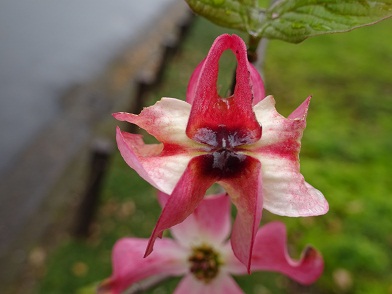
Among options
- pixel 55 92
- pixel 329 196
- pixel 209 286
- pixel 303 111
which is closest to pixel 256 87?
pixel 303 111

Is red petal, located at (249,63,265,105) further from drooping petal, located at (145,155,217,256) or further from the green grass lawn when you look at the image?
the green grass lawn

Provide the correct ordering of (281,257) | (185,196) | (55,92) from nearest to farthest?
(185,196), (281,257), (55,92)

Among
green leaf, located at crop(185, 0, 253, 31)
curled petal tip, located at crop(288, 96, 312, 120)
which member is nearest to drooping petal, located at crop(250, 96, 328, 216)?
curled petal tip, located at crop(288, 96, 312, 120)

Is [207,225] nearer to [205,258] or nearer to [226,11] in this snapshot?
[205,258]

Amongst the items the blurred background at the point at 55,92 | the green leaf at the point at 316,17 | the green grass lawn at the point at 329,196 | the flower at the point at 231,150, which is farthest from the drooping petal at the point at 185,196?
the blurred background at the point at 55,92

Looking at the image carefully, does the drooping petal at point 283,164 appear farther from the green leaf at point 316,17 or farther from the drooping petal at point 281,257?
the drooping petal at point 281,257

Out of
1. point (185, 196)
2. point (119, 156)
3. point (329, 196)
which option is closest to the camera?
point (185, 196)
